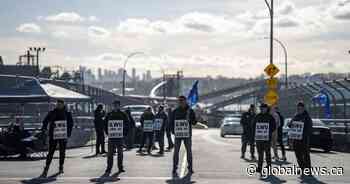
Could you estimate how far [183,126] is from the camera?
56.4ft

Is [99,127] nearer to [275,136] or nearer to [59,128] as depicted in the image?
[275,136]

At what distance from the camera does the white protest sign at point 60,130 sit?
17.1 meters

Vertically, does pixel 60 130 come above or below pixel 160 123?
above

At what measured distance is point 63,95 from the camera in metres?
31.2

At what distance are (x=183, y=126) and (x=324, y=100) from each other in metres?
18.6

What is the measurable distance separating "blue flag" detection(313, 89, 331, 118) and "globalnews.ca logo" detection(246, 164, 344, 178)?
47.4 ft

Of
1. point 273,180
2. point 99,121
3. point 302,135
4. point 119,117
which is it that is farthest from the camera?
point 99,121

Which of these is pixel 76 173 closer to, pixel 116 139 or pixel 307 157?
pixel 116 139

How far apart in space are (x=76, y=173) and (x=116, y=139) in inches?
53.5

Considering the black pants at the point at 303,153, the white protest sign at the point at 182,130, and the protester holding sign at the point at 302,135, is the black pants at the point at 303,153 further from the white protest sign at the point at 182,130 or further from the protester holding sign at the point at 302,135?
the white protest sign at the point at 182,130

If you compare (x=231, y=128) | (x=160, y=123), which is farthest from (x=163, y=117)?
(x=231, y=128)

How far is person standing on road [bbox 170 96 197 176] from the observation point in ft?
56.3

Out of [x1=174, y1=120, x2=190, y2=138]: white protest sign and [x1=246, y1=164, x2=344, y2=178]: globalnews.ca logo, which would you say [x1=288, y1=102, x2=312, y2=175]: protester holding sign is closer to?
[x1=246, y1=164, x2=344, y2=178]: globalnews.ca logo

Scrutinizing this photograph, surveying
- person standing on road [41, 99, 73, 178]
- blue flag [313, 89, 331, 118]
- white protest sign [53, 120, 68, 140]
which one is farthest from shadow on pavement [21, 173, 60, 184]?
blue flag [313, 89, 331, 118]
